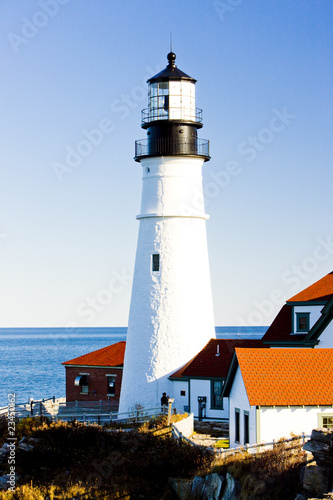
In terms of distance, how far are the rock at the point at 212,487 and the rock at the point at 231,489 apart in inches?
9.2

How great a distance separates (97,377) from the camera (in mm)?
38344

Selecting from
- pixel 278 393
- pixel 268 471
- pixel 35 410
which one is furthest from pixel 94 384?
pixel 268 471

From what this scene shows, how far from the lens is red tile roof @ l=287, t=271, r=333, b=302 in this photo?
3134cm

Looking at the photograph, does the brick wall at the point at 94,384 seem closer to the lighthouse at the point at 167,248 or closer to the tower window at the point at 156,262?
the lighthouse at the point at 167,248

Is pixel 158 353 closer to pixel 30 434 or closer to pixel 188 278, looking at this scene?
pixel 188 278

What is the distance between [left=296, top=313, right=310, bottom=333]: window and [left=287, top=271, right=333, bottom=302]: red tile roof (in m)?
0.57

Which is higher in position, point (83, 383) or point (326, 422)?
point (83, 383)

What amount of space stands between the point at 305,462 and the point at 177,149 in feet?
51.6

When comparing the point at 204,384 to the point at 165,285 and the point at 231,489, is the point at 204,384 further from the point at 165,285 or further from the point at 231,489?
the point at 231,489

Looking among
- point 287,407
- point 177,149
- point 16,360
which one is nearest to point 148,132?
point 177,149

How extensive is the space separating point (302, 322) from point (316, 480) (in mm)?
12145

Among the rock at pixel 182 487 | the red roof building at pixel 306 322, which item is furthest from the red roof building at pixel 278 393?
the rock at pixel 182 487

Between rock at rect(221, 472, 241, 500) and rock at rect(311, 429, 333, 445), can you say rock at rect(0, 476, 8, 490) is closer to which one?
rock at rect(221, 472, 241, 500)

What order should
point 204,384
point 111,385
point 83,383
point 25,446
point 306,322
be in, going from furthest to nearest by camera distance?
point 83,383 < point 111,385 < point 204,384 < point 306,322 < point 25,446
